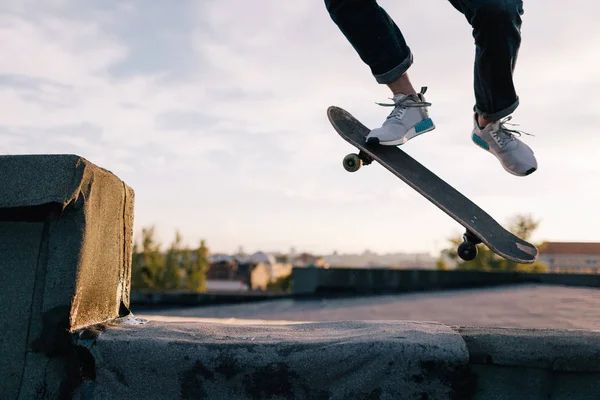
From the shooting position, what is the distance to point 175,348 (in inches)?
61.7

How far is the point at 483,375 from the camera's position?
1456 mm

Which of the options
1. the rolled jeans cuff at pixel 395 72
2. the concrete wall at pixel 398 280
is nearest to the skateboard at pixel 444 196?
the rolled jeans cuff at pixel 395 72

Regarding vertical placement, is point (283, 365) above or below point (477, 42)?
below

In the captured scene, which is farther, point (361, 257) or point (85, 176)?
point (361, 257)

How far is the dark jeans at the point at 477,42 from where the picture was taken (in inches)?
94.7

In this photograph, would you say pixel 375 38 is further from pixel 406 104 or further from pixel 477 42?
pixel 477 42

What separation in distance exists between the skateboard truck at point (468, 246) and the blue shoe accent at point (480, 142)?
0.61 meters

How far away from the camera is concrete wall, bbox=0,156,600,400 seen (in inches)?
57.2

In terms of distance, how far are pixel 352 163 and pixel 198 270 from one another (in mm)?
42882

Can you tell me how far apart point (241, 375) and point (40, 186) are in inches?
34.9

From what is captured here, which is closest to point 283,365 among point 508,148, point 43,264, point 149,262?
point 43,264

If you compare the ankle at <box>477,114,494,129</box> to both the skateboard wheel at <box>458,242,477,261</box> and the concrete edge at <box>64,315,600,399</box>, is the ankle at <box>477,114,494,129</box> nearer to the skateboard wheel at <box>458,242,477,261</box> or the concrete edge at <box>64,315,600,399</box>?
the skateboard wheel at <box>458,242,477,261</box>

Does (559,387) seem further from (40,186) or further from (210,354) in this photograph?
(40,186)

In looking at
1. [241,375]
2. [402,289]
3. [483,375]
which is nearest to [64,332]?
[241,375]
